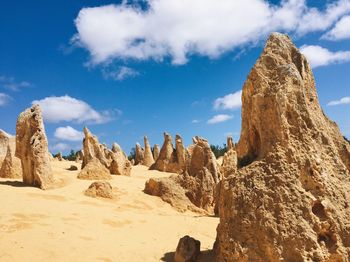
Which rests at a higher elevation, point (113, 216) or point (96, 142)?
point (96, 142)

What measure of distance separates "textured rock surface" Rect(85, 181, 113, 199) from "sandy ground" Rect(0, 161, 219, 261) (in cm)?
34

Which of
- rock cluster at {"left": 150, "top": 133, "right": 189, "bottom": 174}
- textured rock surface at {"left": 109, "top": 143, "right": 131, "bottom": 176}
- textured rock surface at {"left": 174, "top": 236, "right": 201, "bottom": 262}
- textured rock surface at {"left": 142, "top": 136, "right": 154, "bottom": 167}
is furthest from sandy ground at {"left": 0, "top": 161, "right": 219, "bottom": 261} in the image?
textured rock surface at {"left": 142, "top": 136, "right": 154, "bottom": 167}

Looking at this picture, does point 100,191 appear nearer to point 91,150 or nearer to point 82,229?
point 82,229

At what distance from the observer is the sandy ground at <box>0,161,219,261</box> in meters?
7.66

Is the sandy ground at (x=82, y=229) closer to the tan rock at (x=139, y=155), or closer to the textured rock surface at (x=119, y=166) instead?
the textured rock surface at (x=119, y=166)

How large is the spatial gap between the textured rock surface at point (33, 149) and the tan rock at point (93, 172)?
431cm

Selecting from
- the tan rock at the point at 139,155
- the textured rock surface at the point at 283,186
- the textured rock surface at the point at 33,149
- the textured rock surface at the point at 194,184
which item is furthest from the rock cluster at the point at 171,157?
the textured rock surface at the point at 283,186

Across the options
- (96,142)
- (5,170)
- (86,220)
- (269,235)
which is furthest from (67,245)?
(96,142)

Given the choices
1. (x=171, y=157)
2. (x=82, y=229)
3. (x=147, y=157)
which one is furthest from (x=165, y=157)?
(x=82, y=229)

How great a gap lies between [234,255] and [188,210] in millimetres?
9953

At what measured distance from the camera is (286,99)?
6504mm

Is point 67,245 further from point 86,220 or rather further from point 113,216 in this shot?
point 113,216

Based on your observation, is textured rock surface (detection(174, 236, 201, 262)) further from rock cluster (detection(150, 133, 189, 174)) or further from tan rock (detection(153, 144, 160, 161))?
tan rock (detection(153, 144, 160, 161))

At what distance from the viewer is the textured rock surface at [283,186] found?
18.6ft
